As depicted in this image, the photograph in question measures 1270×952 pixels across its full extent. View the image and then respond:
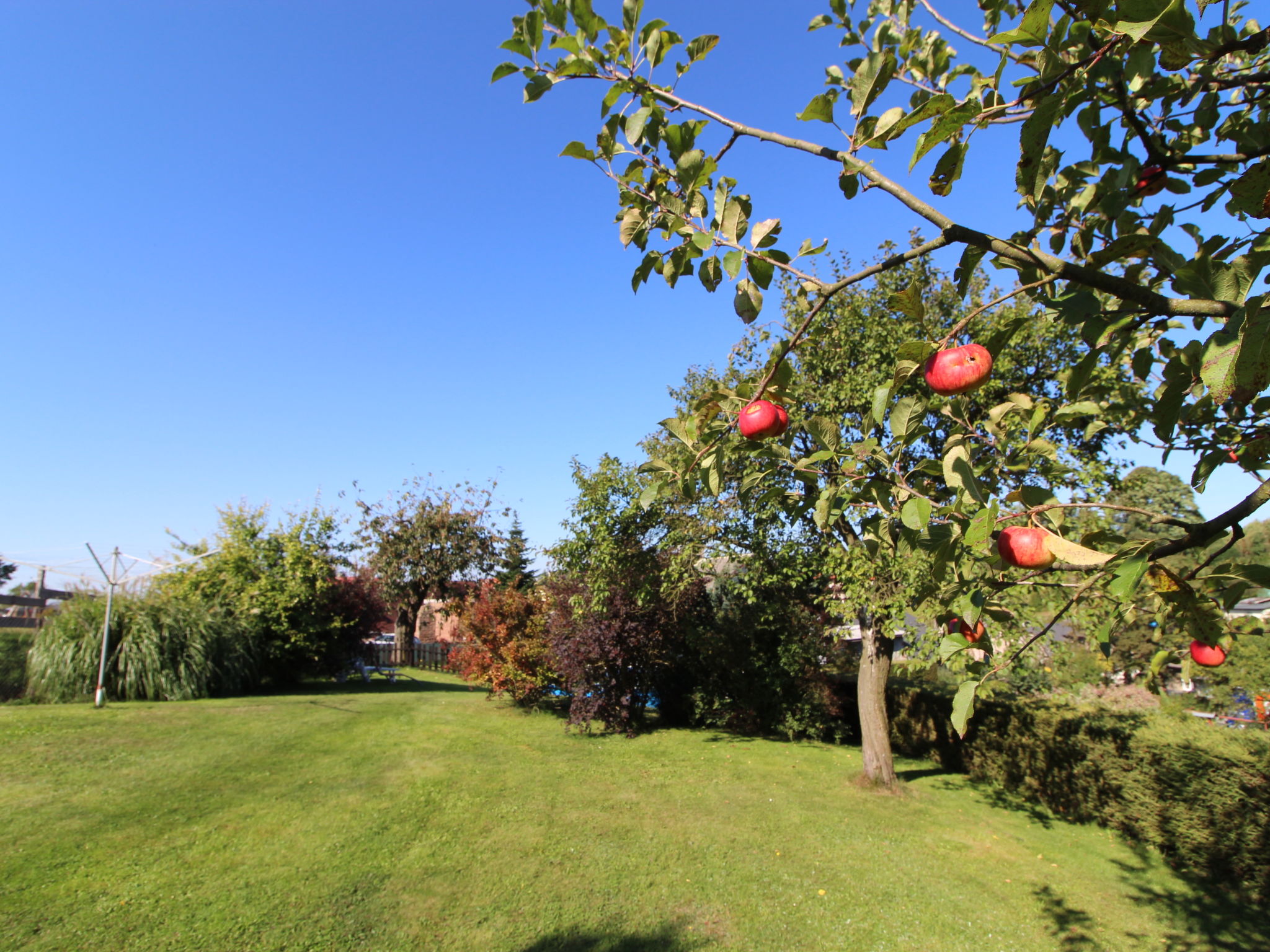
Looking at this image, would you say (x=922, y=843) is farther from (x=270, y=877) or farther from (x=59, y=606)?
(x=59, y=606)

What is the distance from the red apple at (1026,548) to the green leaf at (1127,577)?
267 mm

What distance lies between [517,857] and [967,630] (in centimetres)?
547

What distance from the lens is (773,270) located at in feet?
5.43

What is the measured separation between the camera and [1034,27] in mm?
1271

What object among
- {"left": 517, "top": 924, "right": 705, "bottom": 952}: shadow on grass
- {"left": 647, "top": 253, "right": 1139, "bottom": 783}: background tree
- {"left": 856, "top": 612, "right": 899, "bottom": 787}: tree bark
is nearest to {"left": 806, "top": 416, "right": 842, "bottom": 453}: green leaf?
{"left": 647, "top": 253, "right": 1139, "bottom": 783}: background tree

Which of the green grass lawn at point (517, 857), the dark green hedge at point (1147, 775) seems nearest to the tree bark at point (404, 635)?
the green grass lawn at point (517, 857)

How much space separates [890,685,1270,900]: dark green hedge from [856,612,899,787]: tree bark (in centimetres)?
175

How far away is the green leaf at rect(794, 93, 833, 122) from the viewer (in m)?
1.46

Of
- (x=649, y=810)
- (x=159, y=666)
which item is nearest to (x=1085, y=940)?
(x=649, y=810)

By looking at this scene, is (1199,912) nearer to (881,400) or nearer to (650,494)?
(881,400)

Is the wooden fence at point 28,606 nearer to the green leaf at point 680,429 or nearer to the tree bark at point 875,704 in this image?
the tree bark at point 875,704

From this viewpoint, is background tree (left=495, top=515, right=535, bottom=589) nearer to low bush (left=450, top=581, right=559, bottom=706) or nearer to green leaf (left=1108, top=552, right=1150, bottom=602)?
low bush (left=450, top=581, right=559, bottom=706)

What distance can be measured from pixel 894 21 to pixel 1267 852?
8182mm

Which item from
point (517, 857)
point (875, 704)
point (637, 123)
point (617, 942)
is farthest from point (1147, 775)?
point (637, 123)
